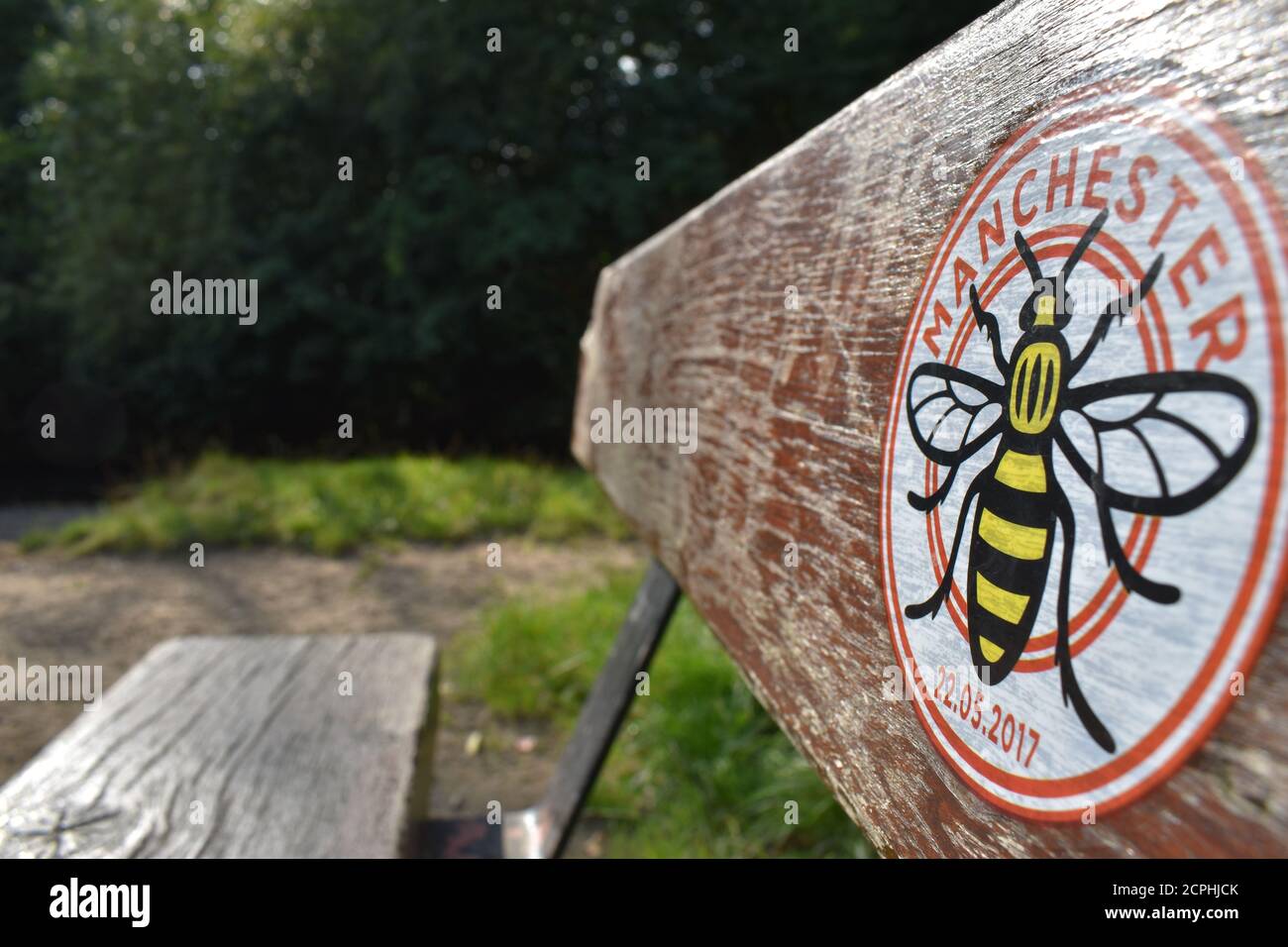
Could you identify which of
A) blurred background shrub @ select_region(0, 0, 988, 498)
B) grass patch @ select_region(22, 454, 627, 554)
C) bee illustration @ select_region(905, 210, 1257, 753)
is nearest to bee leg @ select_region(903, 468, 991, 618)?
bee illustration @ select_region(905, 210, 1257, 753)

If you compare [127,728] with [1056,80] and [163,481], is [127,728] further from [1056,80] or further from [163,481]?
[163,481]

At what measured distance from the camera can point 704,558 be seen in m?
1.13

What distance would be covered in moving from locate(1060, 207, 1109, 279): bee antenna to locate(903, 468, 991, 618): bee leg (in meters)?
0.11

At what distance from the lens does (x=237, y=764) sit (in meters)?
1.67

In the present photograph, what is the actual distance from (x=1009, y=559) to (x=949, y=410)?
0.34 ft

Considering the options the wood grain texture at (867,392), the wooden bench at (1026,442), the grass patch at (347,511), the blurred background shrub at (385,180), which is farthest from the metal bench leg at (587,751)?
the blurred background shrub at (385,180)

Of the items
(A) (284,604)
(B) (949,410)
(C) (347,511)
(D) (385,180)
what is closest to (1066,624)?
(B) (949,410)

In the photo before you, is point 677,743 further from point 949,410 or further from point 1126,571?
point 1126,571

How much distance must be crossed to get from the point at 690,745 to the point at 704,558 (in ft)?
6.16

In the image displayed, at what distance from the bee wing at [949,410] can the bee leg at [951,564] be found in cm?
2

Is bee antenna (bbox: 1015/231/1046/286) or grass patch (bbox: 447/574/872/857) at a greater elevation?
bee antenna (bbox: 1015/231/1046/286)

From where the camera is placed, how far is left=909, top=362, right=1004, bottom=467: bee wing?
510 mm

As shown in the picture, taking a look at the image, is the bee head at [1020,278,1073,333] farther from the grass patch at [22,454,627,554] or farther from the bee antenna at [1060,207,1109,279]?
the grass patch at [22,454,627,554]

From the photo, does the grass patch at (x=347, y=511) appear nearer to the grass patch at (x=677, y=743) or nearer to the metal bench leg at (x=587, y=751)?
the grass patch at (x=677, y=743)
